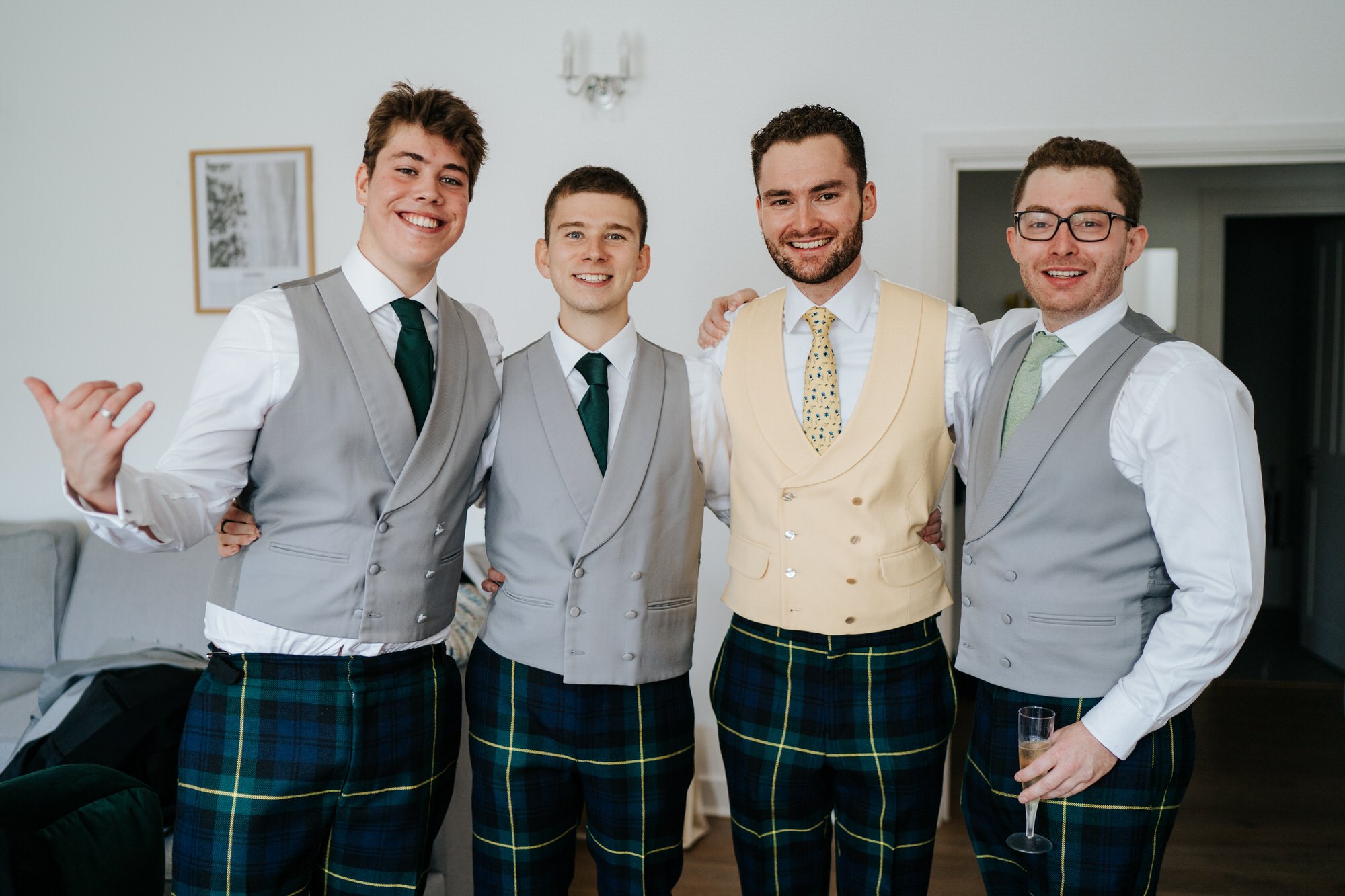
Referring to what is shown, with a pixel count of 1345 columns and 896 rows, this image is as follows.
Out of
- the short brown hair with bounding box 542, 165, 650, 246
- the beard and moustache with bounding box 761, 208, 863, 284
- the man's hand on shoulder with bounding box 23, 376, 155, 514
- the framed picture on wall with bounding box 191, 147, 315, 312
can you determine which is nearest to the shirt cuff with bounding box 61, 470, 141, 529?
the man's hand on shoulder with bounding box 23, 376, 155, 514

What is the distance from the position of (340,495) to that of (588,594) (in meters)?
0.43

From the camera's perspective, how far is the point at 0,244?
348cm

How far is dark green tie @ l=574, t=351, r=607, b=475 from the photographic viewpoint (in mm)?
1765

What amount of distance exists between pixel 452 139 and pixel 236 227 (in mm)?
1977

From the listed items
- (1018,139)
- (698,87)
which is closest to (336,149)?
(698,87)

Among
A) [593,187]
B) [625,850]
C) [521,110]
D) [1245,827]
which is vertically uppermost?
[521,110]

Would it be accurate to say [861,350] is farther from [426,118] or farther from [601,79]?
[601,79]

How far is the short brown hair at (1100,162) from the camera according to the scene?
1.60 metres

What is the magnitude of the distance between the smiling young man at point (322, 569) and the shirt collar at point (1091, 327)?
1.03 meters

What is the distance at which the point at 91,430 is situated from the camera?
1248 mm

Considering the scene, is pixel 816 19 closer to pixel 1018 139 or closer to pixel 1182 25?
pixel 1018 139

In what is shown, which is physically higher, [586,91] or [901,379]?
[586,91]

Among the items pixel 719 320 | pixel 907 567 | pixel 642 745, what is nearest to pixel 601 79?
pixel 719 320

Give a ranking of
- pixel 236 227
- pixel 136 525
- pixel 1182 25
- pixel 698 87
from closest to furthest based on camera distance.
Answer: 1. pixel 136 525
2. pixel 1182 25
3. pixel 698 87
4. pixel 236 227
